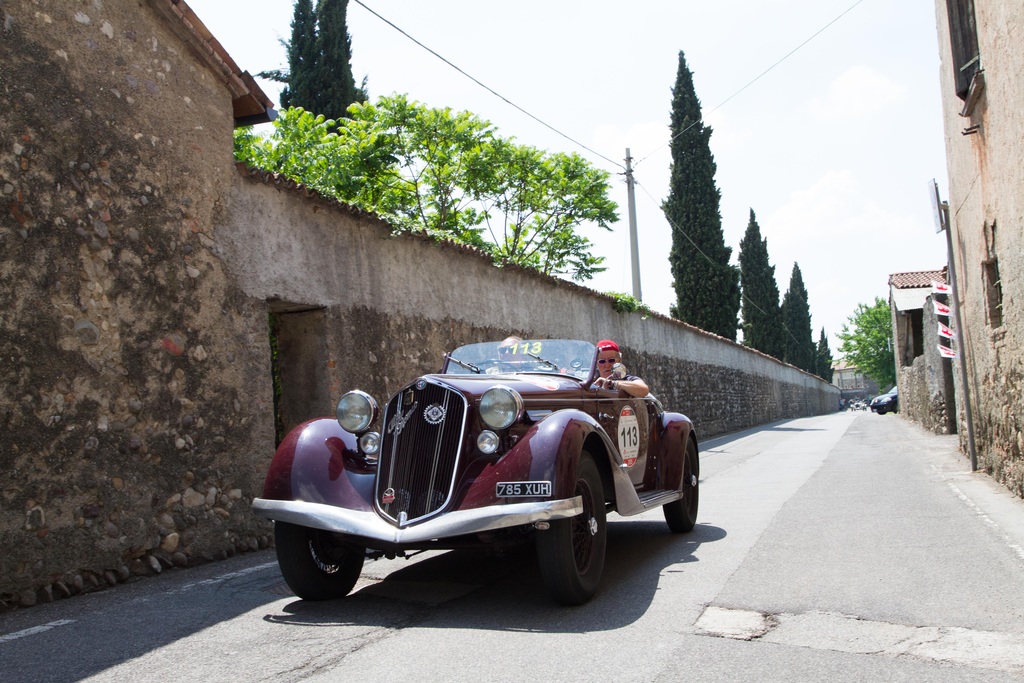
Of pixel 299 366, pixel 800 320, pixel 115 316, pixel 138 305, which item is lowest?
pixel 299 366

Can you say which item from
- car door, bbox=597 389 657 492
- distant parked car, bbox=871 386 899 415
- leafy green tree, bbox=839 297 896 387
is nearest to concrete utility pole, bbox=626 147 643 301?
car door, bbox=597 389 657 492

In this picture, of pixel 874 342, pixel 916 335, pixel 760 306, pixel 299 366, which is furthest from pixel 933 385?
pixel 874 342

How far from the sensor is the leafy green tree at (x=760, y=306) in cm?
5478

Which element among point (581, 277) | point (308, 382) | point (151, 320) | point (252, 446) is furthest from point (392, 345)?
point (581, 277)

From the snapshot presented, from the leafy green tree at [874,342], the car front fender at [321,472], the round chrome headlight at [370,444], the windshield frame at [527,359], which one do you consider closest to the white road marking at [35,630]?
the car front fender at [321,472]

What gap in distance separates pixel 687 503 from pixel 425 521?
316 centimetres

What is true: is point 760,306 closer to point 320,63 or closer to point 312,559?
point 320,63

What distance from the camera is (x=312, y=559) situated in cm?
474

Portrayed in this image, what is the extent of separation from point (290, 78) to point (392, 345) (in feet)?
64.0

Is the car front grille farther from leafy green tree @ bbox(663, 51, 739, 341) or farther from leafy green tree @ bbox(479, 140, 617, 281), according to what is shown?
leafy green tree @ bbox(663, 51, 739, 341)

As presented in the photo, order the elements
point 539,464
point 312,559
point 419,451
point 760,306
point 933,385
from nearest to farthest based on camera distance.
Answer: point 539,464
point 419,451
point 312,559
point 933,385
point 760,306

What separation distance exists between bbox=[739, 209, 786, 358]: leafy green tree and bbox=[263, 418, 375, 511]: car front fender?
2042 inches

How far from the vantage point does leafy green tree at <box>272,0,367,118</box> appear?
86.9 ft

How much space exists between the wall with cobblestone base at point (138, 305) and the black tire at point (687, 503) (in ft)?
11.3
